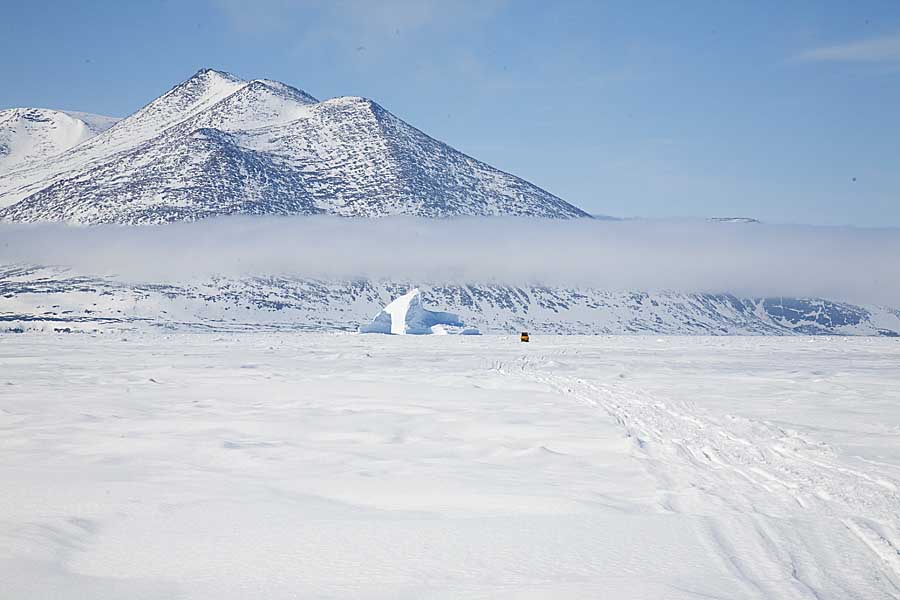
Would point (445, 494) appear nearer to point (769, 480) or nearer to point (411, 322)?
point (769, 480)

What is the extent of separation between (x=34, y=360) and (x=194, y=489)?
21761 mm

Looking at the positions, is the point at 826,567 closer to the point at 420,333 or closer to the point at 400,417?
the point at 400,417

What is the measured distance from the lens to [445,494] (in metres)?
7.48

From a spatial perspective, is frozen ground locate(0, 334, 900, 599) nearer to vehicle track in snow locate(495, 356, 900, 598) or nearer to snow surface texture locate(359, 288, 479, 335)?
vehicle track in snow locate(495, 356, 900, 598)

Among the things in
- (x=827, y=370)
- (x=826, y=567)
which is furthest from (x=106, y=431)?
(x=827, y=370)

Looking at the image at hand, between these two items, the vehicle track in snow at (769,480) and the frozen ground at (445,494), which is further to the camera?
the vehicle track in snow at (769,480)

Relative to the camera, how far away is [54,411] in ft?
42.7

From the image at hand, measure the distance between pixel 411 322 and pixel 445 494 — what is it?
53.9 metres

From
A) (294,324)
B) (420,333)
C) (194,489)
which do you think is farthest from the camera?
(294,324)

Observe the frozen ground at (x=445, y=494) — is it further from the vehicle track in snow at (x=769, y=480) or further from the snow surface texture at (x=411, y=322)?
the snow surface texture at (x=411, y=322)

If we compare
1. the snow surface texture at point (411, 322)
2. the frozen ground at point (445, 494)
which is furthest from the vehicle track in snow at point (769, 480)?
the snow surface texture at point (411, 322)

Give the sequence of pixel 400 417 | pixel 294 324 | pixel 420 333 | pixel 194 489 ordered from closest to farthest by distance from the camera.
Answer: pixel 194 489 < pixel 400 417 < pixel 420 333 < pixel 294 324

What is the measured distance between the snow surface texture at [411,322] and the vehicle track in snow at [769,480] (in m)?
46.8

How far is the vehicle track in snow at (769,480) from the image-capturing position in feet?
19.7
